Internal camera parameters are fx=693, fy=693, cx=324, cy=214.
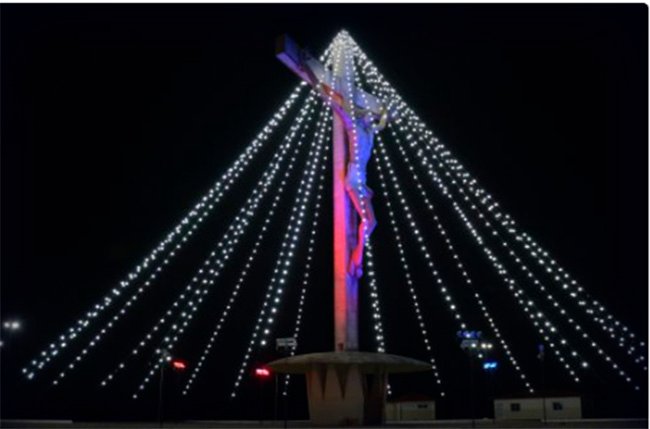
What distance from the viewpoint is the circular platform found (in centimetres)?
1905

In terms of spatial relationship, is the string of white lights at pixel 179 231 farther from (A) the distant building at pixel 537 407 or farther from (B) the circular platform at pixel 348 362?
(A) the distant building at pixel 537 407

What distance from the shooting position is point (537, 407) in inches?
1219

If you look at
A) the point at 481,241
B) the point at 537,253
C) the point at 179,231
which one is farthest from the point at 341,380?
Result: the point at 537,253

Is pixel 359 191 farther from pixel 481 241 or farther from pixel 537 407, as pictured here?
pixel 537 407

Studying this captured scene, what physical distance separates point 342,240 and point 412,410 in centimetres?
1381

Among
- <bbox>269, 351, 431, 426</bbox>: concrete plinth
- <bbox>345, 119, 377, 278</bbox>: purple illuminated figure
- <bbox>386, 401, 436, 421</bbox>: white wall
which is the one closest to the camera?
<bbox>269, 351, 431, 426</bbox>: concrete plinth

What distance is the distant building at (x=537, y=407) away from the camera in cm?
3038

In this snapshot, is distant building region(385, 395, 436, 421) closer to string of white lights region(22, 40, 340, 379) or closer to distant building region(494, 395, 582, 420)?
distant building region(494, 395, 582, 420)

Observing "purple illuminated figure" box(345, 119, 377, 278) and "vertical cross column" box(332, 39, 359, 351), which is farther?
"purple illuminated figure" box(345, 119, 377, 278)

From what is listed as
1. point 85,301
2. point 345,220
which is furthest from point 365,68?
point 85,301

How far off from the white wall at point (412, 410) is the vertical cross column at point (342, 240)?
12.2 metres

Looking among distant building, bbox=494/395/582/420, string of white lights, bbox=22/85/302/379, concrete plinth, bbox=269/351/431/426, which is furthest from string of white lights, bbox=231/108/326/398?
distant building, bbox=494/395/582/420

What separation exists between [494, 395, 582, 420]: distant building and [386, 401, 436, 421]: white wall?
3.07 m

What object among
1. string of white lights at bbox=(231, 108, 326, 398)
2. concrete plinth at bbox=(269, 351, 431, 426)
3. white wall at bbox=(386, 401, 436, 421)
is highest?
string of white lights at bbox=(231, 108, 326, 398)
